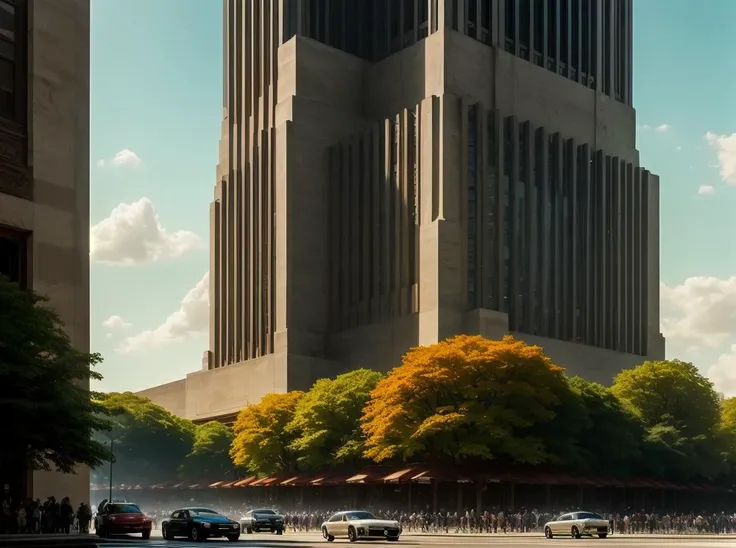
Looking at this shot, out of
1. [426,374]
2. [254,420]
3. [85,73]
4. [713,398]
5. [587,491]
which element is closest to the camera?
[85,73]

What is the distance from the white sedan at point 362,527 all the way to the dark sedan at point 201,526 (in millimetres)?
4567

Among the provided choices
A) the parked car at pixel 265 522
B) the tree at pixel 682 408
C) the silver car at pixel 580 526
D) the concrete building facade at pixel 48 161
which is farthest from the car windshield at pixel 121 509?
the tree at pixel 682 408

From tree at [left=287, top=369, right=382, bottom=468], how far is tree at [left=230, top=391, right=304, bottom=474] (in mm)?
4489

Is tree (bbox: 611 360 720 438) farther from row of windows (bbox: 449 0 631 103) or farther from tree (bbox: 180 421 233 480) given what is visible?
row of windows (bbox: 449 0 631 103)

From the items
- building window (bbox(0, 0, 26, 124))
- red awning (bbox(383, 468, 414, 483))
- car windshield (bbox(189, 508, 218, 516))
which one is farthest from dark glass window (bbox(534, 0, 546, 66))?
car windshield (bbox(189, 508, 218, 516))

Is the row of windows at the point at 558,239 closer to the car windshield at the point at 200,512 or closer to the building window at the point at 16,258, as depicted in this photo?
the car windshield at the point at 200,512

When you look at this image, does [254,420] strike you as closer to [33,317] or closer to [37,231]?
[37,231]

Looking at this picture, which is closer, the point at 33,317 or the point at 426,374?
the point at 33,317

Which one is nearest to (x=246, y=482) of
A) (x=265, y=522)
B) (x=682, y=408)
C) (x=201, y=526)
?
(x=682, y=408)

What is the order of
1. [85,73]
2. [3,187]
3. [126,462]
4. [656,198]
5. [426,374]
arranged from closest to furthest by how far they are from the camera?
[3,187]
[85,73]
[426,374]
[126,462]
[656,198]

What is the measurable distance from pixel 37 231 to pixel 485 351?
147ft

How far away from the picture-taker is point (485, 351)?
94.5 metres

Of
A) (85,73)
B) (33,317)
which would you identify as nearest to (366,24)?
(85,73)

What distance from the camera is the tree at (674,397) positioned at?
105375 mm
